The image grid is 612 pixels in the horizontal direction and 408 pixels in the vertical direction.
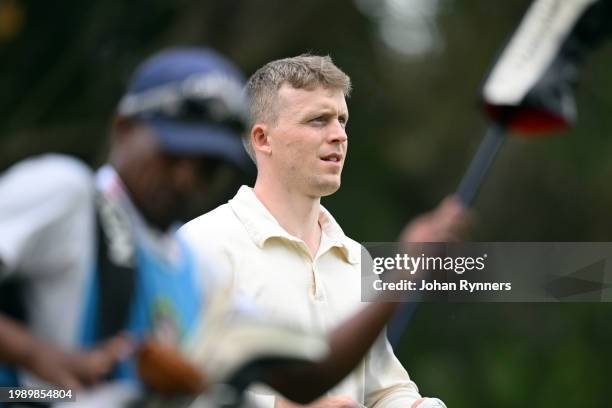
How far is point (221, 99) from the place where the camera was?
344cm

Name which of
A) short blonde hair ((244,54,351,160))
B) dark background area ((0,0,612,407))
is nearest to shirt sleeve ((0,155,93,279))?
short blonde hair ((244,54,351,160))

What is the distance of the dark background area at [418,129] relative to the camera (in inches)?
577

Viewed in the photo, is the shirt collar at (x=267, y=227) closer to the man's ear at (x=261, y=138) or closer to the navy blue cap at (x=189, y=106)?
the man's ear at (x=261, y=138)

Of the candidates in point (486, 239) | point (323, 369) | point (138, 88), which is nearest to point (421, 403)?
point (323, 369)

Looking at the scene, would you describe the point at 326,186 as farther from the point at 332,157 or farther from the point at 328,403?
the point at 328,403

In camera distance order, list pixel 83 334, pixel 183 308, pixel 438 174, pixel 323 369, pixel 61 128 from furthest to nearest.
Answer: pixel 438 174, pixel 61 128, pixel 323 369, pixel 183 308, pixel 83 334

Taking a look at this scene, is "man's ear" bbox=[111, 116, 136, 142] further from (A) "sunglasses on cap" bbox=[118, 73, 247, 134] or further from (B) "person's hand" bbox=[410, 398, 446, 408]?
(B) "person's hand" bbox=[410, 398, 446, 408]

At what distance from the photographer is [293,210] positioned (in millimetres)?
5281

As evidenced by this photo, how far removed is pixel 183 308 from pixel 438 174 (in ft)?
49.1

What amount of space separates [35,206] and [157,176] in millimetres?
307

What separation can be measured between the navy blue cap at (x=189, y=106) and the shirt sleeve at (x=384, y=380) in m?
1.90

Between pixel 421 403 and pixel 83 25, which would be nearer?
pixel 421 403

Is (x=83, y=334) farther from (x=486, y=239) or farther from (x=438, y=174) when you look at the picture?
(x=438, y=174)

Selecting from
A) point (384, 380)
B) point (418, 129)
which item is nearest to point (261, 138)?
point (384, 380)
